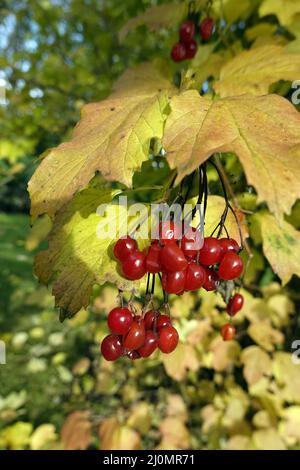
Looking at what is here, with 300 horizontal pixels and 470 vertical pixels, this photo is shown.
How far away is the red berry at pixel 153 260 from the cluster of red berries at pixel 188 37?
3.67 feet

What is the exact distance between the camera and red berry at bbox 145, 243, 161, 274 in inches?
37.9

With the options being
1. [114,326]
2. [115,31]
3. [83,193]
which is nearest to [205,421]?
[114,326]

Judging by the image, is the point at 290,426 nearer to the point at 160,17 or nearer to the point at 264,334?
the point at 264,334

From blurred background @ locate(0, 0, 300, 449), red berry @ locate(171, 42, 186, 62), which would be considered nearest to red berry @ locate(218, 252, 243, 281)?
blurred background @ locate(0, 0, 300, 449)

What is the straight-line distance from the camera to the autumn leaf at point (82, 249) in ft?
3.40

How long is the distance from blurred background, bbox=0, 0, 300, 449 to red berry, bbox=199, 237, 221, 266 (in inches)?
24.2

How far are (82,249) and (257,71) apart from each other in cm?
80

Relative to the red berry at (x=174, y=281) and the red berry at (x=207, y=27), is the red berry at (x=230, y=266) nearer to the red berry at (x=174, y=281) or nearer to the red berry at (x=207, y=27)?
the red berry at (x=174, y=281)

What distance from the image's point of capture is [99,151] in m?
0.98

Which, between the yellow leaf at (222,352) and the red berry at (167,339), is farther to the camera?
the yellow leaf at (222,352)

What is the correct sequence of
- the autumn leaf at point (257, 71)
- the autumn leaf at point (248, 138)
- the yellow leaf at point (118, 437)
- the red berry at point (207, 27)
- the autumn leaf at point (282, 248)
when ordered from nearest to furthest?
the autumn leaf at point (248, 138) < the autumn leaf at point (257, 71) < the autumn leaf at point (282, 248) < the red berry at point (207, 27) < the yellow leaf at point (118, 437)

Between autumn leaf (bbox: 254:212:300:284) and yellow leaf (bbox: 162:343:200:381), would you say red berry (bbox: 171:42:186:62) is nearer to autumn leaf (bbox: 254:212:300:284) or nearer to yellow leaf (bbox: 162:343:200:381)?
autumn leaf (bbox: 254:212:300:284)

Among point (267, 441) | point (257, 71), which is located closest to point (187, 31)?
point (257, 71)

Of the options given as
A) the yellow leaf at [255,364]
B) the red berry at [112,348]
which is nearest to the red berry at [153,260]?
the red berry at [112,348]
